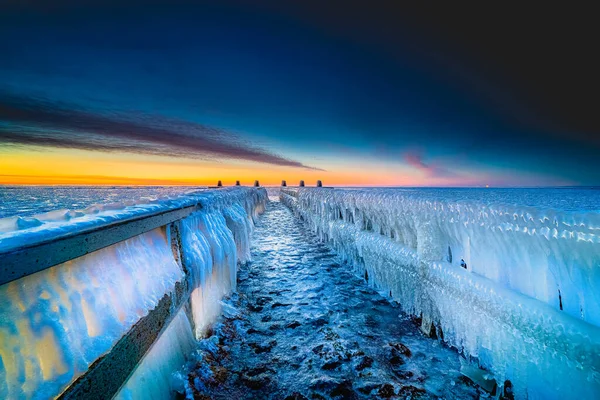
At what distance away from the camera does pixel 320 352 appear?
2.63 meters

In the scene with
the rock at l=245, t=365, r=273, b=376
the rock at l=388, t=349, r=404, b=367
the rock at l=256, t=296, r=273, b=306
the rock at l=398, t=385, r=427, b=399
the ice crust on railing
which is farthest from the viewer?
the rock at l=256, t=296, r=273, b=306

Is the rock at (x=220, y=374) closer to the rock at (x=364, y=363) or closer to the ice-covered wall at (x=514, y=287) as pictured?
the rock at (x=364, y=363)

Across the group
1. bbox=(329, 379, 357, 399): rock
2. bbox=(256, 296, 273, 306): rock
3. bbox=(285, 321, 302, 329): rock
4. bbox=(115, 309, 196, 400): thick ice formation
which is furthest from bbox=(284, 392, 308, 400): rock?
bbox=(256, 296, 273, 306): rock

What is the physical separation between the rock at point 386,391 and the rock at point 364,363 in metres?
0.26

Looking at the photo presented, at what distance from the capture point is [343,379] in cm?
225

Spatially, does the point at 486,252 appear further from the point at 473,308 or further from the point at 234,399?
the point at 234,399

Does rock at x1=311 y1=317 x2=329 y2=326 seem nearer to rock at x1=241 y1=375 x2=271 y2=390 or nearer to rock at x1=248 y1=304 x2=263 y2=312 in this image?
rock at x1=248 y1=304 x2=263 y2=312

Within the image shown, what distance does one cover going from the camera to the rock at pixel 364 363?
2.39 m

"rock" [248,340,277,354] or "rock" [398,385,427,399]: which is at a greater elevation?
"rock" [398,385,427,399]

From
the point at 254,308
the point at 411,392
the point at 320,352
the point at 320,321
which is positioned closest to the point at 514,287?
the point at 411,392

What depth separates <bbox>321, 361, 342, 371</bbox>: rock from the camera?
239 cm

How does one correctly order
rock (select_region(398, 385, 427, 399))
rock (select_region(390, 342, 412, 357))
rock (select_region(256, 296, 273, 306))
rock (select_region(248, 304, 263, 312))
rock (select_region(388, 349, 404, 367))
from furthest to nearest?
rock (select_region(256, 296, 273, 306)), rock (select_region(248, 304, 263, 312)), rock (select_region(390, 342, 412, 357)), rock (select_region(388, 349, 404, 367)), rock (select_region(398, 385, 427, 399))

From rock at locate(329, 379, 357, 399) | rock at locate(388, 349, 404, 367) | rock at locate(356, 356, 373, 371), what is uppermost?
rock at locate(388, 349, 404, 367)

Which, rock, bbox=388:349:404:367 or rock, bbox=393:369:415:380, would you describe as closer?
rock, bbox=393:369:415:380
